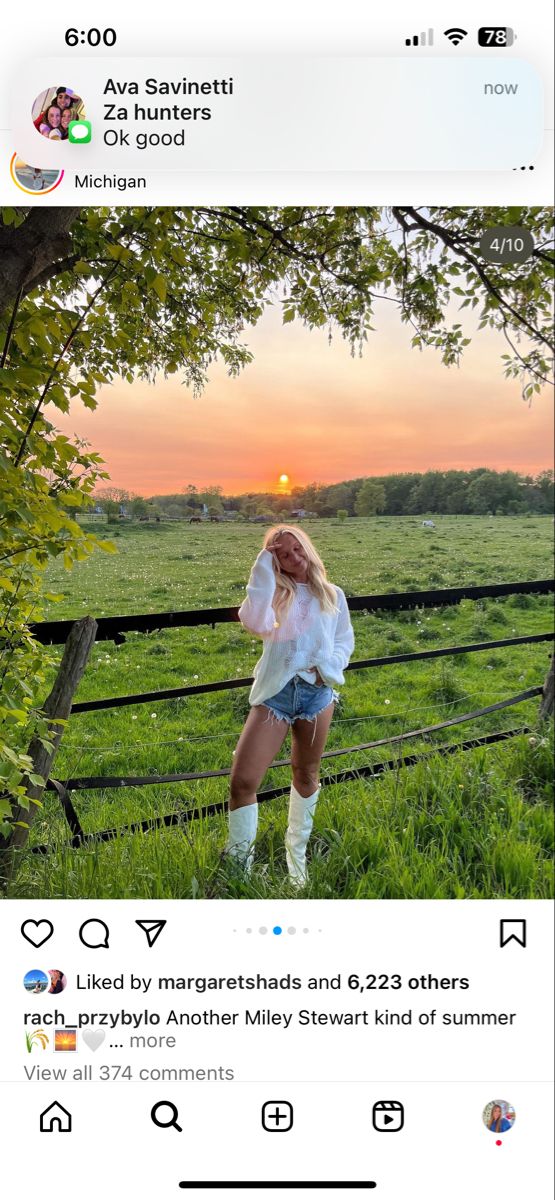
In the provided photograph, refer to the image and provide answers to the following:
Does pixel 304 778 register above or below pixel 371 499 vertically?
below

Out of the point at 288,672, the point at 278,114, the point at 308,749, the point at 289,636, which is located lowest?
the point at 308,749

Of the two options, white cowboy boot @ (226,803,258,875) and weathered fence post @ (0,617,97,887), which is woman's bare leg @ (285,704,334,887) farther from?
weathered fence post @ (0,617,97,887)

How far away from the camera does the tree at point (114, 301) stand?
171 centimetres

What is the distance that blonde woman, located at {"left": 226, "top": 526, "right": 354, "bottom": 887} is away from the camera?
2.41 m

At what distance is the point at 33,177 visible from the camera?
1.46m
